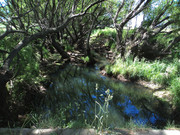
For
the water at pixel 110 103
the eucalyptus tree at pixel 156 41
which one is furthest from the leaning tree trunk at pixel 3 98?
the eucalyptus tree at pixel 156 41

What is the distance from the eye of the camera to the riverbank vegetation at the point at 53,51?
327cm

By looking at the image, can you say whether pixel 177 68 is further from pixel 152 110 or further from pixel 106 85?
pixel 106 85

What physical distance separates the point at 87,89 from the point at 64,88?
110cm

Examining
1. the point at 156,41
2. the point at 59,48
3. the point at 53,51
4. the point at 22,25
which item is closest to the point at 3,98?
the point at 22,25

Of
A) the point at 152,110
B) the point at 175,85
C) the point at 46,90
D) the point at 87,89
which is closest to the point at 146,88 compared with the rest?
the point at 175,85

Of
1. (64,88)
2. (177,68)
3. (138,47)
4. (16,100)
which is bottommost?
(64,88)

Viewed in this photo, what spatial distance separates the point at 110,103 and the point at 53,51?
8462mm

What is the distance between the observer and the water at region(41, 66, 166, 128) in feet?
12.6

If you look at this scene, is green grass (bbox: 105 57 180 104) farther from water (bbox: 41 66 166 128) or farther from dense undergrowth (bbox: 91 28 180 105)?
water (bbox: 41 66 166 128)

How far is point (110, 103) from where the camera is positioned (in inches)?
192

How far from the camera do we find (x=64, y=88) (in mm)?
5816

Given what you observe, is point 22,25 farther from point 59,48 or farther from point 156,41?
point 156,41

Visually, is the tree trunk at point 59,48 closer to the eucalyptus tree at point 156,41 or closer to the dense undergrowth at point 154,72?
the dense undergrowth at point 154,72

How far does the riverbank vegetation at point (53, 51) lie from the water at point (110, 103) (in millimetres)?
216
